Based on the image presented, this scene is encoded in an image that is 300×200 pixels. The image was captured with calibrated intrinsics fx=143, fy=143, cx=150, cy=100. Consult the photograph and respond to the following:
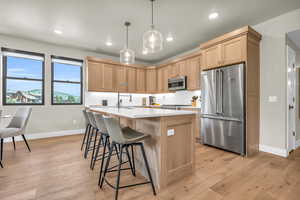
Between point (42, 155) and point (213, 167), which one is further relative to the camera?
point (42, 155)

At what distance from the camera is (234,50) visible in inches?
113

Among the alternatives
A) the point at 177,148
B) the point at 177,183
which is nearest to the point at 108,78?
the point at 177,148

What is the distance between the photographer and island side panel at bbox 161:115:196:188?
5.77 ft

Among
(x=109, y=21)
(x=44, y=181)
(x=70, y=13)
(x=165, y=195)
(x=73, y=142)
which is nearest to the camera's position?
(x=165, y=195)

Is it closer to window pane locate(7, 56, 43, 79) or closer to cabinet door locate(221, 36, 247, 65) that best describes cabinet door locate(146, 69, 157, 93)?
cabinet door locate(221, 36, 247, 65)

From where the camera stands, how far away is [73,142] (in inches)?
145

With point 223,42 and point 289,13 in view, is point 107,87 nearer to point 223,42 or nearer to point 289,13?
point 223,42

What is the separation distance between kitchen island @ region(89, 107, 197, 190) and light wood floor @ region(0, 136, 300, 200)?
0.14m

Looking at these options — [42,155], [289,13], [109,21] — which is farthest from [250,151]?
[42,155]

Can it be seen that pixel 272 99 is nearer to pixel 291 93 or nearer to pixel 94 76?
pixel 291 93

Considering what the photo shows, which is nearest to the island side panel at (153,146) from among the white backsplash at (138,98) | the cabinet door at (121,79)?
the white backsplash at (138,98)

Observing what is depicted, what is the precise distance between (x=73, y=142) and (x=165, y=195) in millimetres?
2990

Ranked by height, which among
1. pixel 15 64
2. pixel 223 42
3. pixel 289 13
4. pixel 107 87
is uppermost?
pixel 289 13

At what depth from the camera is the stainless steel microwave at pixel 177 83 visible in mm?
4423
